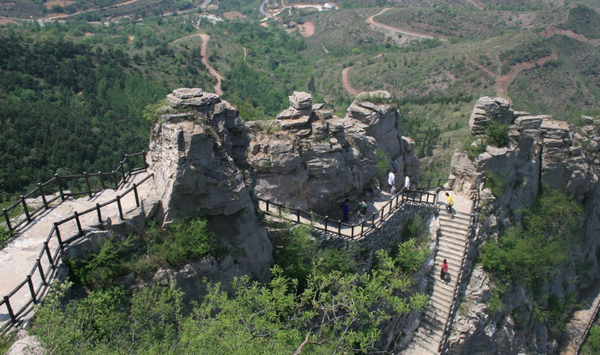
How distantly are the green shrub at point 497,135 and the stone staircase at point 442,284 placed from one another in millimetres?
4644

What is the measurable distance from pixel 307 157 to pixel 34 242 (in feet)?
34.8

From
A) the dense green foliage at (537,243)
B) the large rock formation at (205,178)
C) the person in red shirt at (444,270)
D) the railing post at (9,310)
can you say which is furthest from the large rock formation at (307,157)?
the railing post at (9,310)

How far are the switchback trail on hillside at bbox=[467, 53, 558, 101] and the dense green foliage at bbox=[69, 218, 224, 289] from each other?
79.5 meters

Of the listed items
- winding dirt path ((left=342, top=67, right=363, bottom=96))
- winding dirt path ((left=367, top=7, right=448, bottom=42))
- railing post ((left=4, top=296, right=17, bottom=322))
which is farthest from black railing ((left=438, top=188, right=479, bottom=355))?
winding dirt path ((left=367, top=7, right=448, bottom=42))

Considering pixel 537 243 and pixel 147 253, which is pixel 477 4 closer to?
pixel 537 243

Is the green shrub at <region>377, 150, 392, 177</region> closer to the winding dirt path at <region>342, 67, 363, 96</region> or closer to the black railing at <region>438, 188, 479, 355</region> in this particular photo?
the black railing at <region>438, 188, 479, 355</region>

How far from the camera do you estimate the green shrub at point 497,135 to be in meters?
24.1

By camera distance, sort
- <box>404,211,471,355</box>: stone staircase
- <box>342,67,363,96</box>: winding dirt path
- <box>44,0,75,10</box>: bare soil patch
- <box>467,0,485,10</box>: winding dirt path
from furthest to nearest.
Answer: <box>467,0,485,10</box>: winding dirt path → <box>44,0,75,10</box>: bare soil patch → <box>342,67,363,96</box>: winding dirt path → <box>404,211,471,355</box>: stone staircase

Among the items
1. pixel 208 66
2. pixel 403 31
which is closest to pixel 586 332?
pixel 208 66

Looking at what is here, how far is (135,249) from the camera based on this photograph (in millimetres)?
13852

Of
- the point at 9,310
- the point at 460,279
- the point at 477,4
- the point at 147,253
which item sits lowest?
the point at 477,4

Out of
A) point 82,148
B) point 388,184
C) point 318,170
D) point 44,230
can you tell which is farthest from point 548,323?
point 82,148

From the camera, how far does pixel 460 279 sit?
2106cm

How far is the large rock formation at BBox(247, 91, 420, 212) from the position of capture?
1906cm
